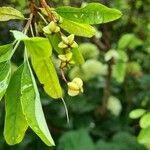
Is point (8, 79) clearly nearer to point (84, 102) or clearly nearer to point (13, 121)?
point (13, 121)

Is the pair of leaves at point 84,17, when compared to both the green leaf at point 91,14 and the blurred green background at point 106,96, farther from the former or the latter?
the blurred green background at point 106,96

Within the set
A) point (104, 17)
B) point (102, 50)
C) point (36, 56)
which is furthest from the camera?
point (102, 50)

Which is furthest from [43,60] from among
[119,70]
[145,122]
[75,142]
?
[75,142]

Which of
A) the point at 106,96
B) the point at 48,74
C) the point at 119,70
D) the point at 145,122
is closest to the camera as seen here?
the point at 48,74

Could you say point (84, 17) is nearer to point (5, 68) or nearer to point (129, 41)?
point (5, 68)

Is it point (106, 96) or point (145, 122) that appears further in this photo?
point (106, 96)

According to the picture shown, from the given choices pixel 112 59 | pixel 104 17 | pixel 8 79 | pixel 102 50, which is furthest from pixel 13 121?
pixel 102 50

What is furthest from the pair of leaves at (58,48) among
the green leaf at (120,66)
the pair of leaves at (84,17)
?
the green leaf at (120,66)
